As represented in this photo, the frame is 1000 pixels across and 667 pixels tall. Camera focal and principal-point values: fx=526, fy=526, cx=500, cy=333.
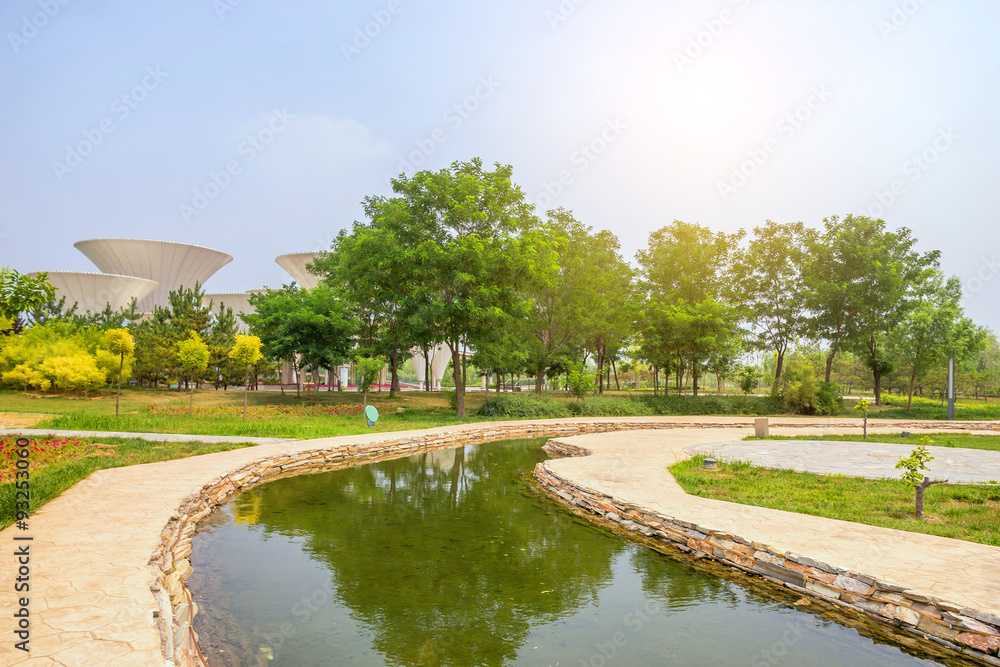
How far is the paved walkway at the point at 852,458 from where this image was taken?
439 inches

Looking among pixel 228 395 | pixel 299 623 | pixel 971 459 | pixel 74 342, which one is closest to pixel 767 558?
pixel 299 623

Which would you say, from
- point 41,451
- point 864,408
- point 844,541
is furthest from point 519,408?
point 844,541

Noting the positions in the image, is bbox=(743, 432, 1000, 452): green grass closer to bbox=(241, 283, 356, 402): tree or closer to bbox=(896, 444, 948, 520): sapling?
bbox=(896, 444, 948, 520): sapling

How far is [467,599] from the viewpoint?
19.1 feet

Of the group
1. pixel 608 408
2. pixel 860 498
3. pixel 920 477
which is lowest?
pixel 608 408

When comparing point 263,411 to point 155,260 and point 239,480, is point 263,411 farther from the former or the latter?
point 155,260

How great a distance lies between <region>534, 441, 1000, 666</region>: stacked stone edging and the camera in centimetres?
464

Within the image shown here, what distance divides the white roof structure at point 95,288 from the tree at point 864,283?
6310 cm

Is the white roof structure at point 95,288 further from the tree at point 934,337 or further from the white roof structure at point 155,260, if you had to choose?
the tree at point 934,337

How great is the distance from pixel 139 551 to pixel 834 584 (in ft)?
25.0

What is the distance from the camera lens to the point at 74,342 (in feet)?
94.7

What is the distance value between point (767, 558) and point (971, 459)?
11.1m

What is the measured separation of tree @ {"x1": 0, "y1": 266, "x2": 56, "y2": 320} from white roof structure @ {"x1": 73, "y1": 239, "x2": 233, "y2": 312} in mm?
59189

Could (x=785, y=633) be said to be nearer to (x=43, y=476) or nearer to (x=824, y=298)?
(x=43, y=476)
